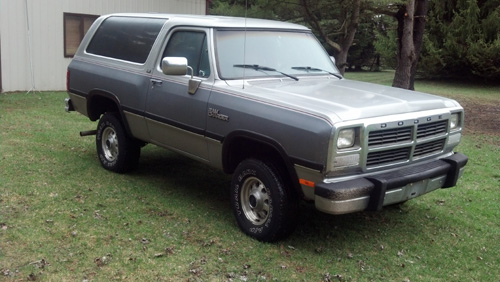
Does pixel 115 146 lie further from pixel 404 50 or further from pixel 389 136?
pixel 404 50

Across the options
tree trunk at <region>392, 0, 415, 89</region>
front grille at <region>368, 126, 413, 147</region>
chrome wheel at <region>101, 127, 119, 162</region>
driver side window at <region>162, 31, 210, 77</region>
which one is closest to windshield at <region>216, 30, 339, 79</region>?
driver side window at <region>162, 31, 210, 77</region>

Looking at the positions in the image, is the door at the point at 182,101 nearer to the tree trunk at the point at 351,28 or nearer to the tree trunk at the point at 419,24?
the tree trunk at the point at 351,28

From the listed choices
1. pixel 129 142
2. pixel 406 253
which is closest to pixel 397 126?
pixel 406 253

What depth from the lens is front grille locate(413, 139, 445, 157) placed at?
498 centimetres

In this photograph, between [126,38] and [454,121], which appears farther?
[126,38]

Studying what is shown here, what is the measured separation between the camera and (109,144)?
7074mm

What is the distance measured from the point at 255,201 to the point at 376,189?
1.15 m

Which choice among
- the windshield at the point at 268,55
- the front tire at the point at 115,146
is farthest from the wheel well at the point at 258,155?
the front tire at the point at 115,146

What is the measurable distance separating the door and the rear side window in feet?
1.22

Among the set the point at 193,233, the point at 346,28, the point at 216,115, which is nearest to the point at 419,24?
the point at 346,28

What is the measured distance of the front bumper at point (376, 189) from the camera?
4320 mm

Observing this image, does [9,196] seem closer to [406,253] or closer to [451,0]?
[406,253]

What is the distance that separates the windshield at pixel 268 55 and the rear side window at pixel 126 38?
3.56 feet

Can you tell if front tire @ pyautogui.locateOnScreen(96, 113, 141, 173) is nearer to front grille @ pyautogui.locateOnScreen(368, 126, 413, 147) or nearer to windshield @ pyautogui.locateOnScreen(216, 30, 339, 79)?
windshield @ pyautogui.locateOnScreen(216, 30, 339, 79)
